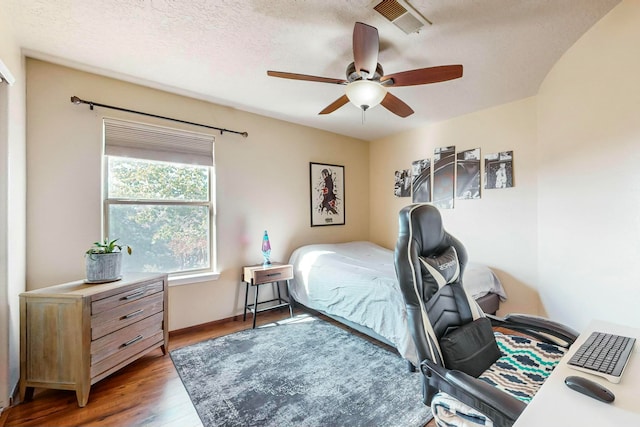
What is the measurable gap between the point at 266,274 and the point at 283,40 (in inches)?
88.3

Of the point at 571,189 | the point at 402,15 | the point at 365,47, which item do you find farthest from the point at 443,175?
the point at 365,47

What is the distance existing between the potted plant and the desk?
2.52 meters

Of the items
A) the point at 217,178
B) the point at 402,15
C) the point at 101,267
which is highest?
the point at 402,15

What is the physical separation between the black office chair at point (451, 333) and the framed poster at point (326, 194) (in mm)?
2606

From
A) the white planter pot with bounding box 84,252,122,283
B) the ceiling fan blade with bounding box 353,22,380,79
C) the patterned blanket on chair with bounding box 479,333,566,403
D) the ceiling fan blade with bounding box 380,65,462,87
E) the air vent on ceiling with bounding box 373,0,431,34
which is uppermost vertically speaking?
the air vent on ceiling with bounding box 373,0,431,34

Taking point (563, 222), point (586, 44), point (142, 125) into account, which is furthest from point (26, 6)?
point (563, 222)

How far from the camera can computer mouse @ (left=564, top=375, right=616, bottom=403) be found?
2.55 feet

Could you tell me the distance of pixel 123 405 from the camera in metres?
1.81

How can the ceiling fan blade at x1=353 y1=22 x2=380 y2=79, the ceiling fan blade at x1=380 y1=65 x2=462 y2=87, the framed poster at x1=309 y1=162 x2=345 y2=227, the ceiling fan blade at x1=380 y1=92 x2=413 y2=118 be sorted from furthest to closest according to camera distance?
the framed poster at x1=309 y1=162 x2=345 y2=227 → the ceiling fan blade at x1=380 y1=92 x2=413 y2=118 → the ceiling fan blade at x1=380 y1=65 x2=462 y2=87 → the ceiling fan blade at x1=353 y1=22 x2=380 y2=79

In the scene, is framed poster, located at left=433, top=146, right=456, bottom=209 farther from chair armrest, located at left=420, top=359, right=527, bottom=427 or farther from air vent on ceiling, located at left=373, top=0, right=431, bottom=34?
chair armrest, located at left=420, top=359, right=527, bottom=427

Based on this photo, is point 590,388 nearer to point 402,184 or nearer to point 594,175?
point 594,175

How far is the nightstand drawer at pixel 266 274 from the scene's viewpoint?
9.93ft

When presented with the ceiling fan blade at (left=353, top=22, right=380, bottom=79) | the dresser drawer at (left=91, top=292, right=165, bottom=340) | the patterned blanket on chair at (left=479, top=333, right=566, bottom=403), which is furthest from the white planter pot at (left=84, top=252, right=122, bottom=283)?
the patterned blanket on chair at (left=479, top=333, right=566, bottom=403)

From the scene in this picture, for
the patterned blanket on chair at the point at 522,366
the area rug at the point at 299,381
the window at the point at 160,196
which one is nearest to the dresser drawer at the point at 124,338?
the area rug at the point at 299,381
